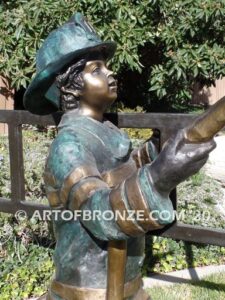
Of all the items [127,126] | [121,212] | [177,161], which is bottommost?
[121,212]

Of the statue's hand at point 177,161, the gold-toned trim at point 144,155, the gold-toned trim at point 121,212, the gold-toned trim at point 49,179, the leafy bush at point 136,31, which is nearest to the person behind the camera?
the statue's hand at point 177,161

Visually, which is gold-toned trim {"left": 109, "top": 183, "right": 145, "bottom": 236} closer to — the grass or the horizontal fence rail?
the horizontal fence rail

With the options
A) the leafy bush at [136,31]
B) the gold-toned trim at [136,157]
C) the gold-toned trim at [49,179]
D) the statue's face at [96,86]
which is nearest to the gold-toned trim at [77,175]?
the gold-toned trim at [49,179]

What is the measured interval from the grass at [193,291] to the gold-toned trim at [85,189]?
221cm

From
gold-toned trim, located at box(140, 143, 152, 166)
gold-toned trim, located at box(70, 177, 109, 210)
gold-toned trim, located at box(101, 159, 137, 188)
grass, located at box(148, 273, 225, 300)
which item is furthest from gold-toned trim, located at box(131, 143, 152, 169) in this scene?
grass, located at box(148, 273, 225, 300)

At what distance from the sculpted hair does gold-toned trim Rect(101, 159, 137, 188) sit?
0.31m

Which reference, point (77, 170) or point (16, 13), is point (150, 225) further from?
point (16, 13)

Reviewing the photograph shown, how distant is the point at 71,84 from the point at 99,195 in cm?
62

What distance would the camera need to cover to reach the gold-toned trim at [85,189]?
1.70 metres

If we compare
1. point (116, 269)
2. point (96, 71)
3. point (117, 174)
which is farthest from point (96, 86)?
point (116, 269)

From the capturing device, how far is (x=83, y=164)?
5.94 feet

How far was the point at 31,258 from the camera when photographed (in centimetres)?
392

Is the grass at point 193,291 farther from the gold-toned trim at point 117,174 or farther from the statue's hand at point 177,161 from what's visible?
the statue's hand at point 177,161

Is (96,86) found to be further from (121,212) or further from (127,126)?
(121,212)
